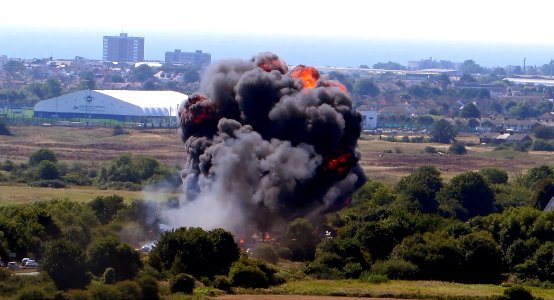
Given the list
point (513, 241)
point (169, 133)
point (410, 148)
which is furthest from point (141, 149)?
point (513, 241)

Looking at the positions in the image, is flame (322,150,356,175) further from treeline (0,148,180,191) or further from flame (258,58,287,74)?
treeline (0,148,180,191)

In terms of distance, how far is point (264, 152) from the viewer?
7150cm

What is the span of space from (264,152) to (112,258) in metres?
17.4

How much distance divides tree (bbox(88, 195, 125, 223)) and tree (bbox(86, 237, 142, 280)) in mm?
16976

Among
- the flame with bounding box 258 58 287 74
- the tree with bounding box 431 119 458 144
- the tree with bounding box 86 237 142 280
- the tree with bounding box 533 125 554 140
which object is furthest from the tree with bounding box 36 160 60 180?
the tree with bounding box 533 125 554 140

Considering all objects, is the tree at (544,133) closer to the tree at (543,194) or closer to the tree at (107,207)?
the tree at (543,194)

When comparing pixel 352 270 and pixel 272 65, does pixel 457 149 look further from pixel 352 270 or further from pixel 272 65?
pixel 352 270

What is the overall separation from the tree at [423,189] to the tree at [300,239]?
1837 cm

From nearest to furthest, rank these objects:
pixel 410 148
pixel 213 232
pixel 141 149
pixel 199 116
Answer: pixel 213 232 → pixel 199 116 → pixel 141 149 → pixel 410 148

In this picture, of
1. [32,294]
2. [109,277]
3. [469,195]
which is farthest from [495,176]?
[32,294]

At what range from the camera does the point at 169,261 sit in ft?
Answer: 202

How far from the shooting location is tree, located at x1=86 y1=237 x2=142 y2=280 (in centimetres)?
5544

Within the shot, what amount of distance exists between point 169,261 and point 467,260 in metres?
15.7

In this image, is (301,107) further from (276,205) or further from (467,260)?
(467,260)
